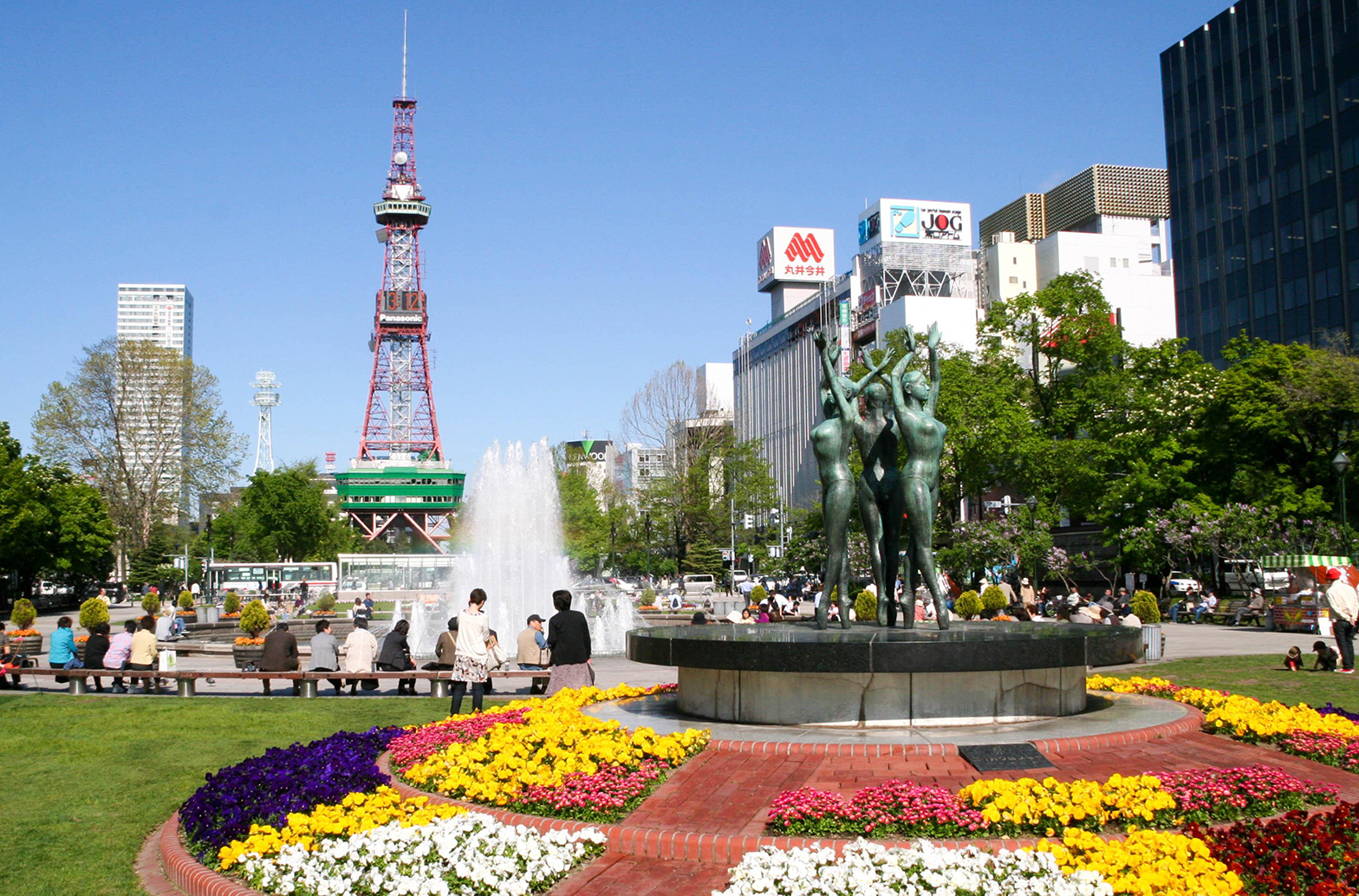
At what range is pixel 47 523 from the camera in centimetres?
4953

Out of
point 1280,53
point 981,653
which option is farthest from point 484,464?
point 1280,53

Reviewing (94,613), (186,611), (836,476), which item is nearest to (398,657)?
(836,476)

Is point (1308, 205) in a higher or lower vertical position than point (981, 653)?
higher

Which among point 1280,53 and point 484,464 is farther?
point 1280,53

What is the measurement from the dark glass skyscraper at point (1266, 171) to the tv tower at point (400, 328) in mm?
78133

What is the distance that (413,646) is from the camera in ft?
90.0

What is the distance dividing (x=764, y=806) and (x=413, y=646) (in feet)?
69.8

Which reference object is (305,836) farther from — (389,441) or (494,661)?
(389,441)

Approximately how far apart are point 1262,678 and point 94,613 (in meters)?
24.3

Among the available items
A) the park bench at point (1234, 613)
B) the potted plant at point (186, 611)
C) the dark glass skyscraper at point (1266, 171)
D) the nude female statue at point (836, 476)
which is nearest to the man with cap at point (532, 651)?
the nude female statue at point (836, 476)

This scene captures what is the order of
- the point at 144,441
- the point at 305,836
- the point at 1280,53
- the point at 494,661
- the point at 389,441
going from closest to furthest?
the point at 305,836, the point at 494,661, the point at 144,441, the point at 1280,53, the point at 389,441

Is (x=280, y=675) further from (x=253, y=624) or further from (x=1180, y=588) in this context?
(x=1180, y=588)

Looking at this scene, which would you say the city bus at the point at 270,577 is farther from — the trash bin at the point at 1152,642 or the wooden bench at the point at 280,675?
the trash bin at the point at 1152,642

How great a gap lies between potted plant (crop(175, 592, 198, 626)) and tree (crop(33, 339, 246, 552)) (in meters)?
18.0
